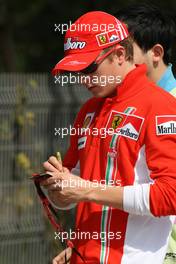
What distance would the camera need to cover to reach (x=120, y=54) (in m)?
3.56

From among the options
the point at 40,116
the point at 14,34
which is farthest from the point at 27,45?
the point at 40,116

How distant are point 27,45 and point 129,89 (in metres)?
13.1

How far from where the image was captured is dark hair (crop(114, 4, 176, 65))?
4227 mm

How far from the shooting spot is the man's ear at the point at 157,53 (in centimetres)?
421

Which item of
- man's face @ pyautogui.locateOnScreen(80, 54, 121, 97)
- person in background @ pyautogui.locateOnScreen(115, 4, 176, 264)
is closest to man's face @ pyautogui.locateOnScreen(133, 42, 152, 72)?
person in background @ pyautogui.locateOnScreen(115, 4, 176, 264)

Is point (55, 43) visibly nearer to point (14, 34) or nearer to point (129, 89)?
point (14, 34)

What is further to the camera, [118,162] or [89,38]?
[89,38]

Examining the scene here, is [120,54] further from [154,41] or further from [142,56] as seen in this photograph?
[154,41]

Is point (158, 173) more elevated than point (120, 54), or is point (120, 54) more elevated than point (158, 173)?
point (120, 54)

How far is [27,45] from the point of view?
650 inches

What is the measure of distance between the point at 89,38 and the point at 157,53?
2.47 ft

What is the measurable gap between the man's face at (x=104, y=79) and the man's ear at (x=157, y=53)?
71cm

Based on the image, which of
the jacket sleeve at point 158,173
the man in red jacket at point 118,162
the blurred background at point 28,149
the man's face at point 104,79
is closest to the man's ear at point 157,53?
the man in red jacket at point 118,162

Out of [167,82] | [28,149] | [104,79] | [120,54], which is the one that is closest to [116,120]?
[104,79]
